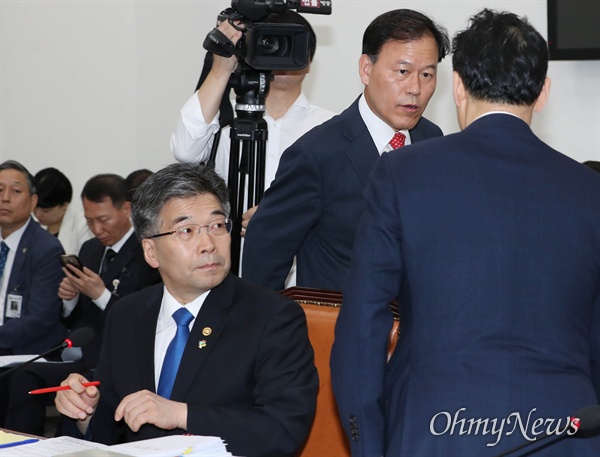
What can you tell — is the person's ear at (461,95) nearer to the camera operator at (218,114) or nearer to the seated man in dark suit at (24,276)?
the camera operator at (218,114)

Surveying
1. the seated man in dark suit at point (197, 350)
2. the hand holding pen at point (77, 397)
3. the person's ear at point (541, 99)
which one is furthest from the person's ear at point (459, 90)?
the hand holding pen at point (77, 397)

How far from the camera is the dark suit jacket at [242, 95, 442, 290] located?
8.29ft

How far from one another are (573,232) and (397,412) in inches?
16.9

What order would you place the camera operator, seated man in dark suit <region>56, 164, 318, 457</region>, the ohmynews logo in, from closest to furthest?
the ohmynews logo → seated man in dark suit <region>56, 164, 318, 457</region> → the camera operator

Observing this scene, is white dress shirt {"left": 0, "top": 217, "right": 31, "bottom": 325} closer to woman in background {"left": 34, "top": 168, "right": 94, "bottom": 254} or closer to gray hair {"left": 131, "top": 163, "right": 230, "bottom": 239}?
woman in background {"left": 34, "top": 168, "right": 94, "bottom": 254}

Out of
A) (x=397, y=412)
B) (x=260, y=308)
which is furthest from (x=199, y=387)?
(x=397, y=412)

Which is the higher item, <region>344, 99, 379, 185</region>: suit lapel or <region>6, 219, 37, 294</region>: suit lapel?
<region>344, 99, 379, 185</region>: suit lapel

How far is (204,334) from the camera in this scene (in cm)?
221

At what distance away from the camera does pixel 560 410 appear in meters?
1.62

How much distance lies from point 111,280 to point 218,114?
1631 millimetres

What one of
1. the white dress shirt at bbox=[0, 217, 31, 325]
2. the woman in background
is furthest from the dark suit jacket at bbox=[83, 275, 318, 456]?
the woman in background

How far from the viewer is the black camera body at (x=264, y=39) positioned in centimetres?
286

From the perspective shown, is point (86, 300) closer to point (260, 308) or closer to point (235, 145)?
point (235, 145)

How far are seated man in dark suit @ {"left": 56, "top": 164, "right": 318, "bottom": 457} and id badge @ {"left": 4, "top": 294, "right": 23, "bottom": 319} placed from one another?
2.40 metres
